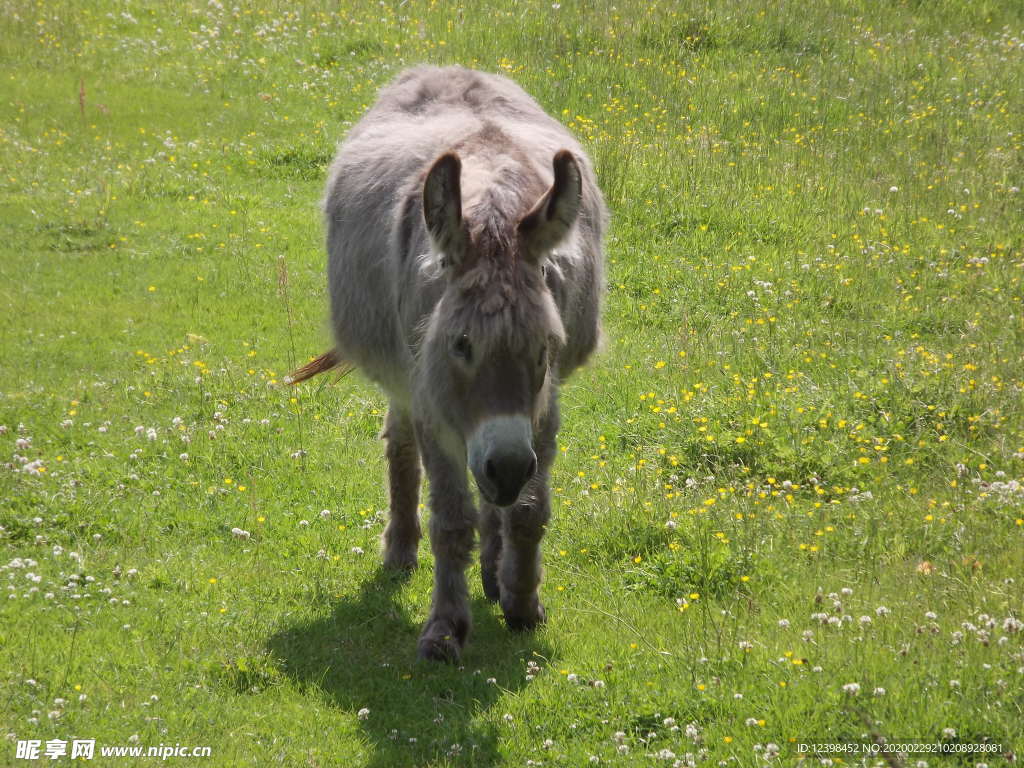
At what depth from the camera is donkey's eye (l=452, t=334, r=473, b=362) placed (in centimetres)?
418

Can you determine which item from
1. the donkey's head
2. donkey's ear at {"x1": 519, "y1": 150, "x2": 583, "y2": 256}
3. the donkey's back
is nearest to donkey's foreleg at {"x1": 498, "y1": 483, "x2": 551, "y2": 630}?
the donkey's head

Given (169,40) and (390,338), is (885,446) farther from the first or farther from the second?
(169,40)

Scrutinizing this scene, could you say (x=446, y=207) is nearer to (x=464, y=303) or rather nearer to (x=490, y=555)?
(x=464, y=303)

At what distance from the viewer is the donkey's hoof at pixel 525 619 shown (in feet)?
16.9

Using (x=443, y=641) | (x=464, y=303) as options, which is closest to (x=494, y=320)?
(x=464, y=303)

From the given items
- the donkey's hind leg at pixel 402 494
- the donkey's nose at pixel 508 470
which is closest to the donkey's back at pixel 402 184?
the donkey's hind leg at pixel 402 494

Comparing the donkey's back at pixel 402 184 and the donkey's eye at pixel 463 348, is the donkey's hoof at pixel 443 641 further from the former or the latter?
the donkey's eye at pixel 463 348

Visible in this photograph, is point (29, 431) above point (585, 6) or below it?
below

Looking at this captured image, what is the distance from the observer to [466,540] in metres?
4.98

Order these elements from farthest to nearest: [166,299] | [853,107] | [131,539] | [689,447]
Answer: [853,107] < [166,299] < [689,447] < [131,539]

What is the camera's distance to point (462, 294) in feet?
13.9

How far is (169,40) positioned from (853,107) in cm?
966

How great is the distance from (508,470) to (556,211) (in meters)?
1.05

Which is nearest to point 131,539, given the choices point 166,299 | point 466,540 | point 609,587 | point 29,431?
point 29,431
